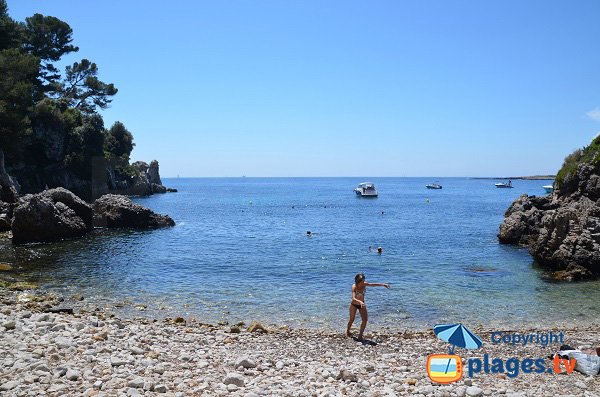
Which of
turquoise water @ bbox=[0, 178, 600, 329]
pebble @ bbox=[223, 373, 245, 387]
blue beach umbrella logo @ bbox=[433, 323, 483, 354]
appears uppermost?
pebble @ bbox=[223, 373, 245, 387]

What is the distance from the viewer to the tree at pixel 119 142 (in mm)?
105688

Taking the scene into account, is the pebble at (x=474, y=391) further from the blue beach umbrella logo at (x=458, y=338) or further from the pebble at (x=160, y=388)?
the pebble at (x=160, y=388)

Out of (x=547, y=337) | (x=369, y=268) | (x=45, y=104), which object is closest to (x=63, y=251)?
(x=369, y=268)

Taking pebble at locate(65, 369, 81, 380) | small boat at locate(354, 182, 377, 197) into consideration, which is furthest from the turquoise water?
small boat at locate(354, 182, 377, 197)

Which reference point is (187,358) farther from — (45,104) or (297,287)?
(45,104)

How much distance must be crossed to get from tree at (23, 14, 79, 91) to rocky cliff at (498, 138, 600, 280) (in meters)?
75.6

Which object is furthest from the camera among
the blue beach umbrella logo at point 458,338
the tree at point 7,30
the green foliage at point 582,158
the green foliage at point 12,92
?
the tree at point 7,30

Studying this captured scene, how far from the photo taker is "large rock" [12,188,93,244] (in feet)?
124

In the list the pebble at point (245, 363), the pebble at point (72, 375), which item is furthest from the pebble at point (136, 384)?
the pebble at point (245, 363)

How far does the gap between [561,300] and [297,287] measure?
41.7ft

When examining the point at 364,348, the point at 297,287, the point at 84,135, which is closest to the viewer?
the point at 364,348

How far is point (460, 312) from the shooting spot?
20219 mm

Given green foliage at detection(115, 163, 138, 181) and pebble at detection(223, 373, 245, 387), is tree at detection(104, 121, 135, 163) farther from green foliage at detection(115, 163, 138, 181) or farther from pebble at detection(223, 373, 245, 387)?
pebble at detection(223, 373, 245, 387)

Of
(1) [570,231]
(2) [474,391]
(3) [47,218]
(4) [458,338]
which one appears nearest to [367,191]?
(3) [47,218]
